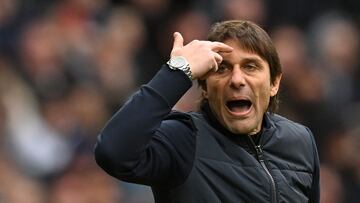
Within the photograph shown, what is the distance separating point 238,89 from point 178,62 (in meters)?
0.34

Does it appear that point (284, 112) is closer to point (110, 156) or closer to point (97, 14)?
point (97, 14)

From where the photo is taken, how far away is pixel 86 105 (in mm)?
8125

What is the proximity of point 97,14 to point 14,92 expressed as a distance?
4.78 ft

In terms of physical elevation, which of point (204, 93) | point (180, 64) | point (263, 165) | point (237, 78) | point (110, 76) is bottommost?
point (110, 76)

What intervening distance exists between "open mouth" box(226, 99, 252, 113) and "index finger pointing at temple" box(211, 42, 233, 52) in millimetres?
206

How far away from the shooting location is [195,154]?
3.85 metres

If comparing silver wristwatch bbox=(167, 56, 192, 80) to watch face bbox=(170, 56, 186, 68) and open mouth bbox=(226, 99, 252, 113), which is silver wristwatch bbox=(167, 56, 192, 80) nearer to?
watch face bbox=(170, 56, 186, 68)

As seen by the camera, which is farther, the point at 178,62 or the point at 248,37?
the point at 248,37

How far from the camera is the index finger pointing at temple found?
3795mm

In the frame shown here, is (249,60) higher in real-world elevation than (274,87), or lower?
higher

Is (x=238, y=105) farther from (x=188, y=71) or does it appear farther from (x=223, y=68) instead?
(x=188, y=71)

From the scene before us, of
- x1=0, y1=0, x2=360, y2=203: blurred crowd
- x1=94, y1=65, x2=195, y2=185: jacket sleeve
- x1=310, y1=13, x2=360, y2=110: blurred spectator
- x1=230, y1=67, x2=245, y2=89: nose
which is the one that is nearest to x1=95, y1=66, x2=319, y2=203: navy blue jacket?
x1=94, y1=65, x2=195, y2=185: jacket sleeve

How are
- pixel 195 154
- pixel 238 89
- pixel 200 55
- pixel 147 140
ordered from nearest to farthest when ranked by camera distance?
1. pixel 147 140
2. pixel 200 55
3. pixel 195 154
4. pixel 238 89

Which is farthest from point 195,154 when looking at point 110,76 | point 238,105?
point 110,76
